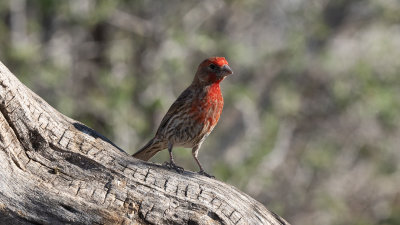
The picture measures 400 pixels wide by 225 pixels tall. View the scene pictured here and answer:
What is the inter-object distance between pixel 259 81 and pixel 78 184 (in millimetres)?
7988

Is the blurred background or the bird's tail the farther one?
the blurred background

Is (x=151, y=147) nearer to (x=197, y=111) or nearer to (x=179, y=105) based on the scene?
(x=179, y=105)

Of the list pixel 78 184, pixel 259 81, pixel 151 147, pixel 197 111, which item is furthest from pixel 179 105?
pixel 259 81

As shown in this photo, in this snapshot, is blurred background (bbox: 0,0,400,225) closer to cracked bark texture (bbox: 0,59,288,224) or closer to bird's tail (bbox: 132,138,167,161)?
bird's tail (bbox: 132,138,167,161)

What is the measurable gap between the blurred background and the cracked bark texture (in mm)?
3843

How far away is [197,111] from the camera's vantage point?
20.9 feet

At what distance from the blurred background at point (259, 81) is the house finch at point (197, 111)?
199 cm

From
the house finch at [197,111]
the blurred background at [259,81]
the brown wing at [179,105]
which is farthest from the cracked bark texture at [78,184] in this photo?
the blurred background at [259,81]

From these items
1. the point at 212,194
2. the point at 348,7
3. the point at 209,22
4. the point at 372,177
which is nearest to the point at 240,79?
the point at 209,22

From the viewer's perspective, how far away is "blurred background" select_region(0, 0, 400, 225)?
388 inches

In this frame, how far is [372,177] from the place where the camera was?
13.1 m

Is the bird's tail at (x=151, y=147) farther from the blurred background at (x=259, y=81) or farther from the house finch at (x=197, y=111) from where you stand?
the blurred background at (x=259, y=81)

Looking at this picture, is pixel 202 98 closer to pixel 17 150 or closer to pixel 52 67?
pixel 17 150

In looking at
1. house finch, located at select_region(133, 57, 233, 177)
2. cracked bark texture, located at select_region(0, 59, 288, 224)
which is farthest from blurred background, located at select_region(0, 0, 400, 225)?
cracked bark texture, located at select_region(0, 59, 288, 224)
